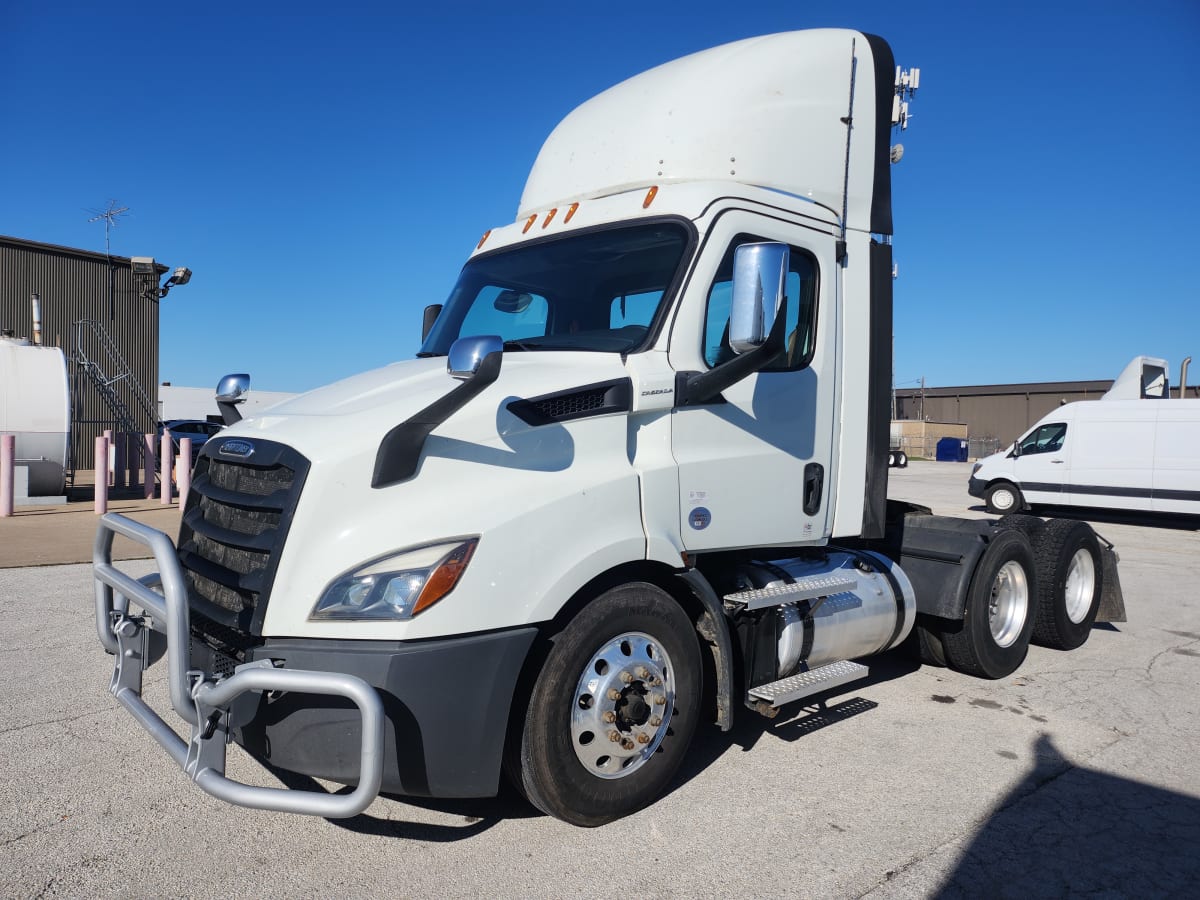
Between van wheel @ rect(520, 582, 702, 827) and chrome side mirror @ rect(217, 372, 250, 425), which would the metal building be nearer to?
chrome side mirror @ rect(217, 372, 250, 425)

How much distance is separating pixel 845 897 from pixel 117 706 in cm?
399

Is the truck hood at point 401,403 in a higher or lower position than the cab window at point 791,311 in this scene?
lower

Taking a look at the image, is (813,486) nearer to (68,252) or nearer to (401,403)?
(401,403)

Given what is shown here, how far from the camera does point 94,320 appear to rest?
26.5 m

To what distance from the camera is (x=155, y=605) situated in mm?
3068

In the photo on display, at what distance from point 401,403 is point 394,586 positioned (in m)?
0.80

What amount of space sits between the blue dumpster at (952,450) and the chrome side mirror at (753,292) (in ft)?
151

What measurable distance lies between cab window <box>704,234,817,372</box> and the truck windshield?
28 centimetres

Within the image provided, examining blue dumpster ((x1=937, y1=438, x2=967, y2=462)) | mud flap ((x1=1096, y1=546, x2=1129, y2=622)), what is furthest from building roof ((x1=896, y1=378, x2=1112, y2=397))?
mud flap ((x1=1096, y1=546, x2=1129, y2=622))

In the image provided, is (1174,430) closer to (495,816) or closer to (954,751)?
(954,751)

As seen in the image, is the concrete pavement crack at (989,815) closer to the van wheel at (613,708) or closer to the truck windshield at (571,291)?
the van wheel at (613,708)

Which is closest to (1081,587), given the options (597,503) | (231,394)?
(597,503)

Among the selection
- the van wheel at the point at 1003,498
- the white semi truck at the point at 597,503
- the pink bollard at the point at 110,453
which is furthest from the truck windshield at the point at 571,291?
the van wheel at the point at 1003,498

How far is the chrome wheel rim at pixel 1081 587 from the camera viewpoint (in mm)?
6586
